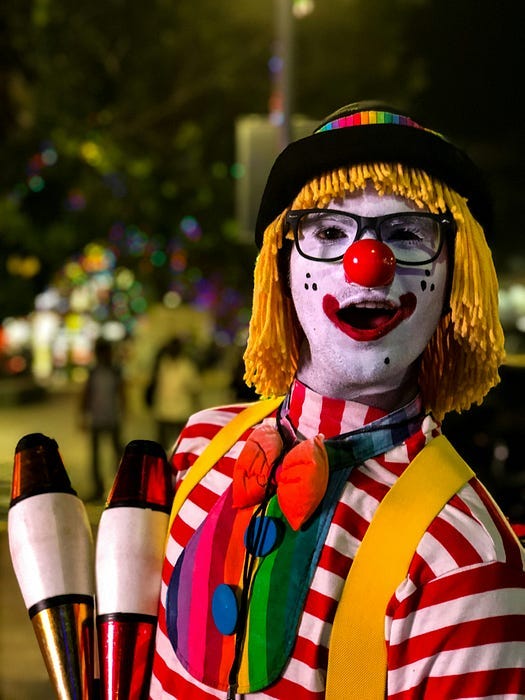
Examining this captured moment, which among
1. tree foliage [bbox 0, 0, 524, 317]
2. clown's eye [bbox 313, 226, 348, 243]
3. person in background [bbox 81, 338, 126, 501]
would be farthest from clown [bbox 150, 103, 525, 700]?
tree foliage [bbox 0, 0, 524, 317]

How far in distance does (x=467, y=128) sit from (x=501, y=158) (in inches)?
41.0

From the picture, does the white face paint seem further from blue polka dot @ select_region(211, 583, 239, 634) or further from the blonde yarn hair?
blue polka dot @ select_region(211, 583, 239, 634)

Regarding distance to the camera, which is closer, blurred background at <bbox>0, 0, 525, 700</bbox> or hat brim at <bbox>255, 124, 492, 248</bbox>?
hat brim at <bbox>255, 124, 492, 248</bbox>

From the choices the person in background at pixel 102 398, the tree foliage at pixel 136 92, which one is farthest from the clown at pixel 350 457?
the tree foliage at pixel 136 92

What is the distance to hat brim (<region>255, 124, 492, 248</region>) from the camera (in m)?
1.65

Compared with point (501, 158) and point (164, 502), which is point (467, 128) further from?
point (164, 502)

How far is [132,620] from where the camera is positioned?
1.74m

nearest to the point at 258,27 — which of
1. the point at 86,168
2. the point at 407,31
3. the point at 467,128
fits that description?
the point at 86,168

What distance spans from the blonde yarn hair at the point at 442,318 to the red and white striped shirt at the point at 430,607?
14 cm

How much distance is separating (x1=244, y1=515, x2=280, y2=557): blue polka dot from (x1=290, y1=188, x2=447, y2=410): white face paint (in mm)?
241

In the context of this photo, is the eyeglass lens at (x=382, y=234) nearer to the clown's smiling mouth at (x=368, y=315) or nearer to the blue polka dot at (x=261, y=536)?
the clown's smiling mouth at (x=368, y=315)

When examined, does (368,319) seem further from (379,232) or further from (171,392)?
(171,392)

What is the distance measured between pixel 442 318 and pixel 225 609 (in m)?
0.60

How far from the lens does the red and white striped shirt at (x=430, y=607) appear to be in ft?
4.72
